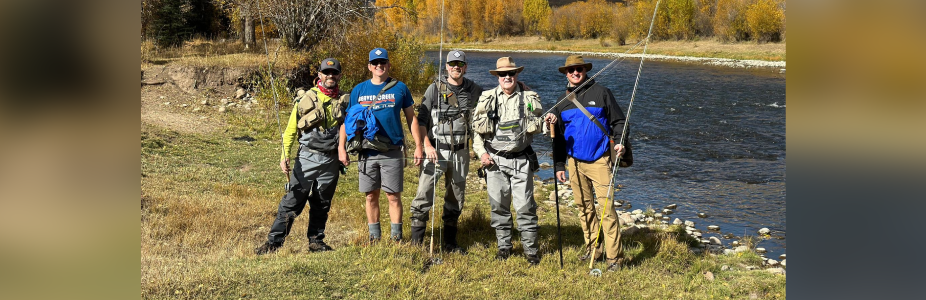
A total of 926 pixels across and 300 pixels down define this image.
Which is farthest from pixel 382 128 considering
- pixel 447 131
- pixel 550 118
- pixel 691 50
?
pixel 691 50

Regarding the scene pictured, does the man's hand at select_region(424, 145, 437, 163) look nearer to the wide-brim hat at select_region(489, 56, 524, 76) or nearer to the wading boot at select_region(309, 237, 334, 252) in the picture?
→ the wide-brim hat at select_region(489, 56, 524, 76)

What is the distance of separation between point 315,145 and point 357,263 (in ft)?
4.06

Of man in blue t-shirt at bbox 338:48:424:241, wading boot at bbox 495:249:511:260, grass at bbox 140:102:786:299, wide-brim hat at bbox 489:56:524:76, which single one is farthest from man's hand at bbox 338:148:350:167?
wading boot at bbox 495:249:511:260

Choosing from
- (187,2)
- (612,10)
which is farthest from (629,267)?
(612,10)

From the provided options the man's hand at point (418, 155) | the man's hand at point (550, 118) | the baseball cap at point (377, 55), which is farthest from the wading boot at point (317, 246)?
the man's hand at point (550, 118)

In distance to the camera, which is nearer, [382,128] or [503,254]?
[382,128]

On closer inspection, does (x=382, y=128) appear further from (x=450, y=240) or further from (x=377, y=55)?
(x=450, y=240)

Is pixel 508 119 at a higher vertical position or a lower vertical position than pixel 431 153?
higher

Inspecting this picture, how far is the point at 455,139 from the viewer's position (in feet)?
20.8

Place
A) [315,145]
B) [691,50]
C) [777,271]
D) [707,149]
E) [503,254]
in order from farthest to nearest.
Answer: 1. [691,50]
2. [707,149]
3. [777,271]
4. [503,254]
5. [315,145]

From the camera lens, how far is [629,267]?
655cm
